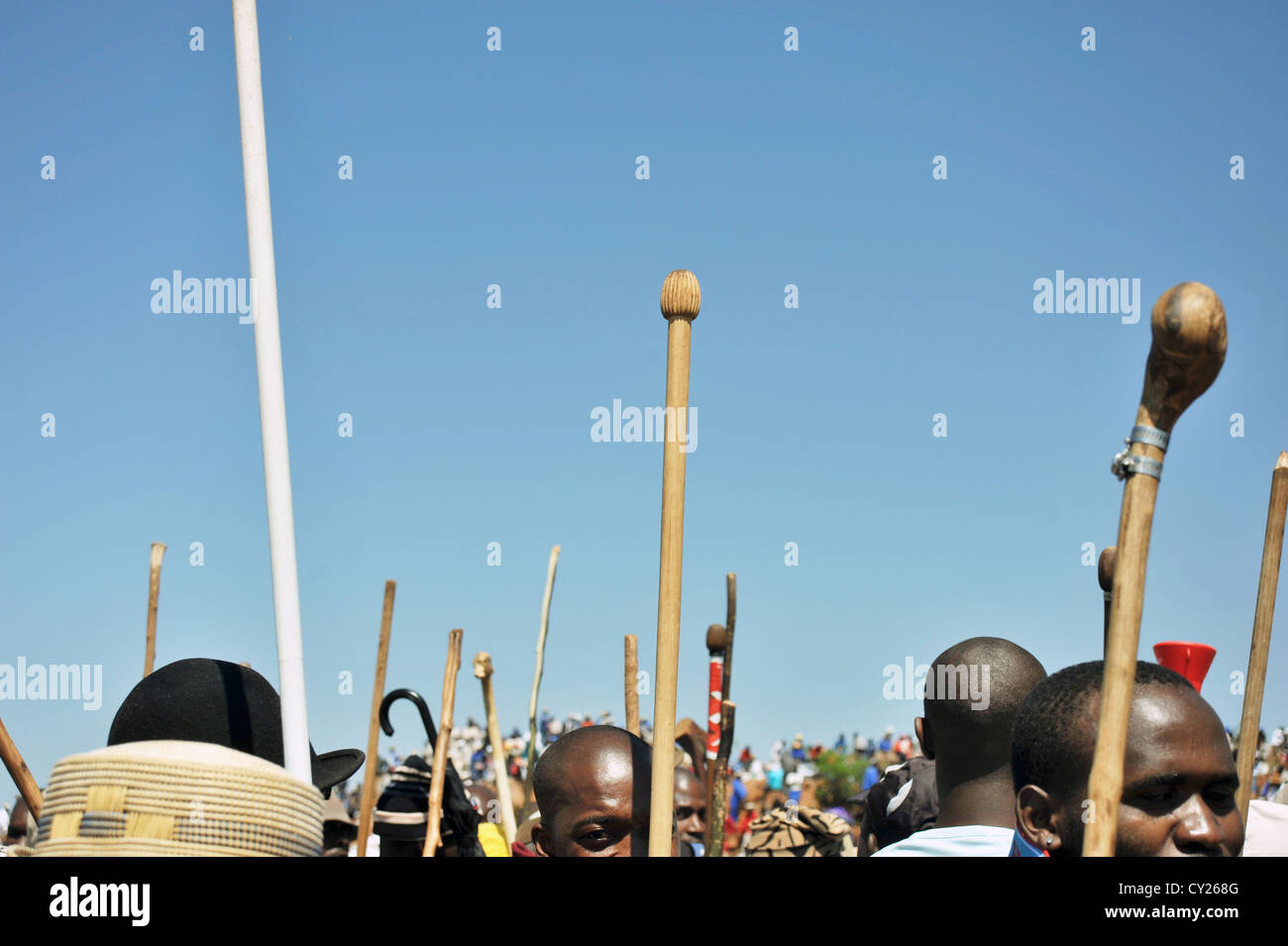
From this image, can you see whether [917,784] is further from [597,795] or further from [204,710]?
[204,710]

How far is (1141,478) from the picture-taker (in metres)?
1.98

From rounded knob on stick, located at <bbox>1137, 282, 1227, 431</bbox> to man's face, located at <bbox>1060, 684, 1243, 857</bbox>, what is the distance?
1058mm

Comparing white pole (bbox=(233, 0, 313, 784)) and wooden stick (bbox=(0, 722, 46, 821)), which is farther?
wooden stick (bbox=(0, 722, 46, 821))

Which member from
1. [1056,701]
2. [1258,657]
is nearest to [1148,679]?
[1056,701]

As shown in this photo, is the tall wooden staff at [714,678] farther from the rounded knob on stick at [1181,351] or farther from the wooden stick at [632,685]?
the rounded knob on stick at [1181,351]

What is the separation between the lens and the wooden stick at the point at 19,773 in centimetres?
379

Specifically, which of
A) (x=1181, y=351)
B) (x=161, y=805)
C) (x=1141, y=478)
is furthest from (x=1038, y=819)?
(x=161, y=805)

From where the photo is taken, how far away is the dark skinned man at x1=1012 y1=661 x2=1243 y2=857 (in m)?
2.75

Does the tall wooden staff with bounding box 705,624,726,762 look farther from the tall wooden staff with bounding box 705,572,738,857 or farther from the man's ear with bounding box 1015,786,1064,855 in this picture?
the man's ear with bounding box 1015,786,1064,855

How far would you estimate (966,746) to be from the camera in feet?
14.4

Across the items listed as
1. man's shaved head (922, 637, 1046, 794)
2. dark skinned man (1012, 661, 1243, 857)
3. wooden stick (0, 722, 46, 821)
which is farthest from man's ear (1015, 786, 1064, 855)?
wooden stick (0, 722, 46, 821)

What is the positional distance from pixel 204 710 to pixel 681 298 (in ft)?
5.52

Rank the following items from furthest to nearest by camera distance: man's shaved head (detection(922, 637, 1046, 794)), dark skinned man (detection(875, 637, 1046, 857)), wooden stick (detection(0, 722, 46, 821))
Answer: man's shaved head (detection(922, 637, 1046, 794)) → dark skinned man (detection(875, 637, 1046, 857)) → wooden stick (detection(0, 722, 46, 821))

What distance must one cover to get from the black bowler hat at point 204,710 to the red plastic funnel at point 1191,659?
9.42ft
